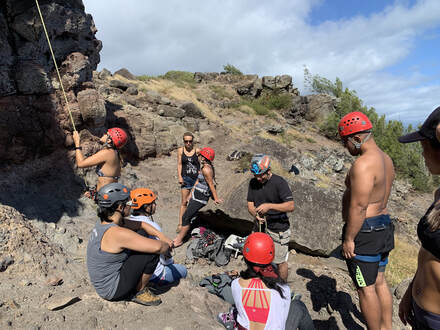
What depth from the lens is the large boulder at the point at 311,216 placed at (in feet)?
16.9

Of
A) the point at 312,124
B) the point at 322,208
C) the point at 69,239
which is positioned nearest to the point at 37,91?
the point at 69,239

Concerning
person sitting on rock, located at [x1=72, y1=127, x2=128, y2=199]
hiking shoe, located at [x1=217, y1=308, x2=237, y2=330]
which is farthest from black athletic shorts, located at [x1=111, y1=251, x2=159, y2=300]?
person sitting on rock, located at [x1=72, y1=127, x2=128, y2=199]

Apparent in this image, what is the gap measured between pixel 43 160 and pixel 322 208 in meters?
6.04

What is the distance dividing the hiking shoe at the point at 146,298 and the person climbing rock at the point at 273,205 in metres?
1.52

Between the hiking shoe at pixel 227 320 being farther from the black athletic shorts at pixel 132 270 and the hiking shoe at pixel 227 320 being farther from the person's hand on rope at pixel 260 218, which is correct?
the person's hand on rope at pixel 260 218

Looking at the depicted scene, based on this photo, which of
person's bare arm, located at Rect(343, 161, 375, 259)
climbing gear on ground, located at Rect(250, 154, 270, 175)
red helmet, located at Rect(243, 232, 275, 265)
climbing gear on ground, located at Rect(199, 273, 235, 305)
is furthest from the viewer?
climbing gear on ground, located at Rect(199, 273, 235, 305)

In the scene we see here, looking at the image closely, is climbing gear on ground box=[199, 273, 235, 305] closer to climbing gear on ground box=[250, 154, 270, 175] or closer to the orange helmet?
the orange helmet

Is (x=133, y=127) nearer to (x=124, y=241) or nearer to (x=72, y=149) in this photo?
(x=72, y=149)

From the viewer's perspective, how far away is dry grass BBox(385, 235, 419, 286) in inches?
207

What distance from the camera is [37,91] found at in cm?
620

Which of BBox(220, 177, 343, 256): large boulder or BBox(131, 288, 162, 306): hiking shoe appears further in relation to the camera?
BBox(220, 177, 343, 256): large boulder

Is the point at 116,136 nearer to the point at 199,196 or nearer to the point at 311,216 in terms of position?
the point at 199,196

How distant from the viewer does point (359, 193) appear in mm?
2539

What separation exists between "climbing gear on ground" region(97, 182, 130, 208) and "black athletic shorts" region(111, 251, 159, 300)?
0.59m
